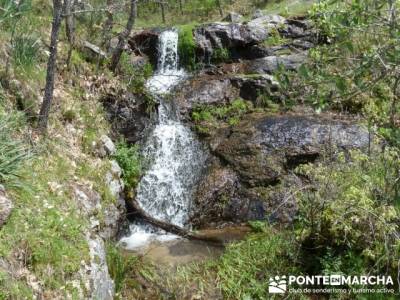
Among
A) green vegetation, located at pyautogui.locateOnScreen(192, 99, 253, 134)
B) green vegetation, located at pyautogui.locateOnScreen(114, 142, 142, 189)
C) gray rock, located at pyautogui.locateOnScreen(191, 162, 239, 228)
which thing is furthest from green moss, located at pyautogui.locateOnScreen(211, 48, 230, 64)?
green vegetation, located at pyautogui.locateOnScreen(114, 142, 142, 189)

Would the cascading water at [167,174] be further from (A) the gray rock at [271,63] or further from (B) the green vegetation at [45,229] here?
(A) the gray rock at [271,63]

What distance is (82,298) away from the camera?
3.95m

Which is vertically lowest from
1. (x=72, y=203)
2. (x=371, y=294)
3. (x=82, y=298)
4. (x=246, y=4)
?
(x=371, y=294)

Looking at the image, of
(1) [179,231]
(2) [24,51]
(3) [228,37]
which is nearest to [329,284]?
(1) [179,231]

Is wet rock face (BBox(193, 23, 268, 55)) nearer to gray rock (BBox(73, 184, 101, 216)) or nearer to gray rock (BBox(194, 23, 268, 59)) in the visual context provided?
gray rock (BBox(194, 23, 268, 59))

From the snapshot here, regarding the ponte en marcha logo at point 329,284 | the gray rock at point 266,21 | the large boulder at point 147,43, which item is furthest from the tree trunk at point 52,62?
the gray rock at point 266,21

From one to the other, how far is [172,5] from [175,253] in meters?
20.8

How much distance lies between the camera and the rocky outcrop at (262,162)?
7.93 metres

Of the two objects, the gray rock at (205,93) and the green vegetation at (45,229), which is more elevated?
the gray rock at (205,93)

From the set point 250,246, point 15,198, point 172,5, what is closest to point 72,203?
point 15,198

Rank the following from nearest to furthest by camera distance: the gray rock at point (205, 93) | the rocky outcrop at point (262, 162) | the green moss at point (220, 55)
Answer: the rocky outcrop at point (262, 162)
the gray rock at point (205, 93)
the green moss at point (220, 55)

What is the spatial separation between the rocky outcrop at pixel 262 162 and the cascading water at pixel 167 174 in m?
0.34

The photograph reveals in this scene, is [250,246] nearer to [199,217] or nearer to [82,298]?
[199,217]

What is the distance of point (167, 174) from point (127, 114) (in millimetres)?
1645
